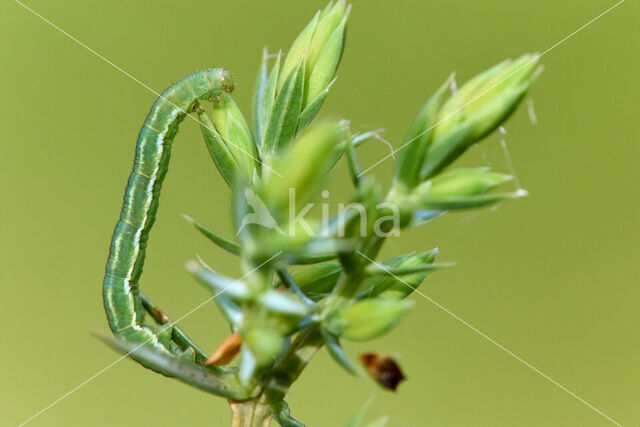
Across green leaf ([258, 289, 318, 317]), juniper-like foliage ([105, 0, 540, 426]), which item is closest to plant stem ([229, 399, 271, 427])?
juniper-like foliage ([105, 0, 540, 426])

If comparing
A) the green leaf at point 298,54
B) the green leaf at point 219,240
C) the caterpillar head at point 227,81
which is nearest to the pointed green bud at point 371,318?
the green leaf at point 219,240

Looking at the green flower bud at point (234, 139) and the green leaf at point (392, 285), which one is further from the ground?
the green flower bud at point (234, 139)

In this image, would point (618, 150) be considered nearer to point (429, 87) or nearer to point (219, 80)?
point (429, 87)

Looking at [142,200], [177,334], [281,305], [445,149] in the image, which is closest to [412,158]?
[445,149]

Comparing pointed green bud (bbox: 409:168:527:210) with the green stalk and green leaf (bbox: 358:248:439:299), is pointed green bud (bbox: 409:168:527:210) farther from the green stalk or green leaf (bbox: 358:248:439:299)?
the green stalk

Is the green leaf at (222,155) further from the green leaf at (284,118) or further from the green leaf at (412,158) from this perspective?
the green leaf at (412,158)

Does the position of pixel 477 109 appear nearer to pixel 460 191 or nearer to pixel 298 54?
pixel 460 191
